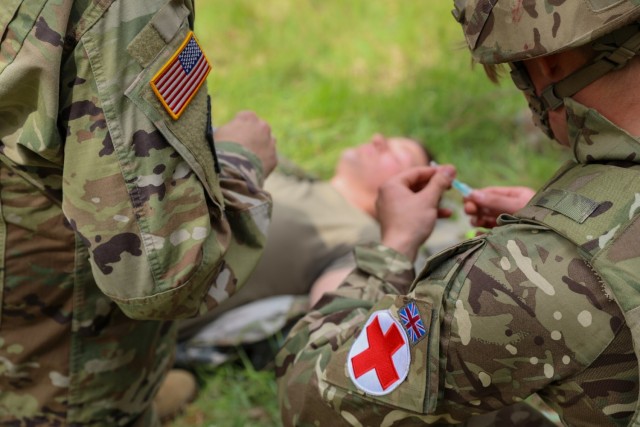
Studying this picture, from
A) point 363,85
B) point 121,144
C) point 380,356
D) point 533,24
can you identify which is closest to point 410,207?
point 380,356

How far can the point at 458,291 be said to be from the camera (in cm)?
133

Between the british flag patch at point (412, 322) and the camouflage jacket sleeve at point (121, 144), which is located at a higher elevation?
the camouflage jacket sleeve at point (121, 144)

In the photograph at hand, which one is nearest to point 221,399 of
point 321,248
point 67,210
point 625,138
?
point 321,248

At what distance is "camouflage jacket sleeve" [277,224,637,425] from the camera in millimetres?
1272

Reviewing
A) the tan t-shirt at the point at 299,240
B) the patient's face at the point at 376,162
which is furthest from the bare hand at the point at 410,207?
the patient's face at the point at 376,162

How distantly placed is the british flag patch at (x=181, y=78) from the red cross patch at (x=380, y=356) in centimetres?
52

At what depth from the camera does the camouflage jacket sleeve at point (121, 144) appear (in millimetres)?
1304

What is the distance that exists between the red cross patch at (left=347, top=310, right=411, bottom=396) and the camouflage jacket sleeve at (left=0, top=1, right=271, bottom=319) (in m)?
0.32

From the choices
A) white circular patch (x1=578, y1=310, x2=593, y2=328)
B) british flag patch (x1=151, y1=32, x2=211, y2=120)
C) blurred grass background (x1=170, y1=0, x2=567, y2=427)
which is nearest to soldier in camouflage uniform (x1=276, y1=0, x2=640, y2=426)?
white circular patch (x1=578, y1=310, x2=593, y2=328)

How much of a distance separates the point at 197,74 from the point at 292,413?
2.32 feet

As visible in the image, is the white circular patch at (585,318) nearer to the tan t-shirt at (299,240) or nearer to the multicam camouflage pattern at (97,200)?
the multicam camouflage pattern at (97,200)

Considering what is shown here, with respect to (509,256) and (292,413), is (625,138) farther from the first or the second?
(292,413)

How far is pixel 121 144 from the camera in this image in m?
1.36

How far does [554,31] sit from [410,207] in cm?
70
